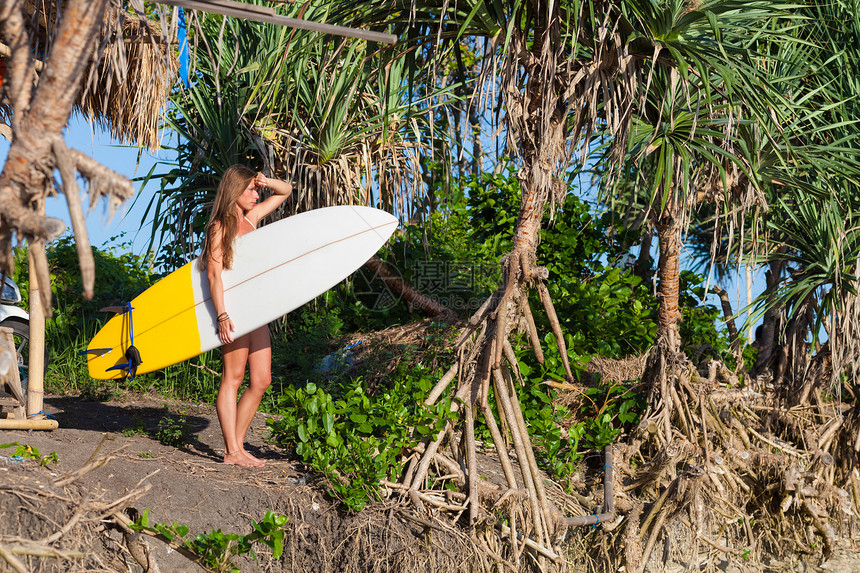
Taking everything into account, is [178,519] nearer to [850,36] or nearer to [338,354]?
[338,354]

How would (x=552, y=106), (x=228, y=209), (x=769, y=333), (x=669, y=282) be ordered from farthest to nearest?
(x=769, y=333), (x=669, y=282), (x=552, y=106), (x=228, y=209)

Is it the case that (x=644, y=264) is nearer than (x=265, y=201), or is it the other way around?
(x=265, y=201)

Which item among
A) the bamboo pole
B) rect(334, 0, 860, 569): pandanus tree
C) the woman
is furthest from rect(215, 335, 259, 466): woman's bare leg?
the bamboo pole

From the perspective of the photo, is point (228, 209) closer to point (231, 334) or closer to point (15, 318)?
point (231, 334)

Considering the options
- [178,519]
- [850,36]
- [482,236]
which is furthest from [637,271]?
[178,519]

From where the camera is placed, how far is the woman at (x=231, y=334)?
3.71 meters

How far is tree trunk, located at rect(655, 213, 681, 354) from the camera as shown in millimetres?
4875

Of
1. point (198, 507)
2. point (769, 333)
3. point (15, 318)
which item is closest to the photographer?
point (198, 507)

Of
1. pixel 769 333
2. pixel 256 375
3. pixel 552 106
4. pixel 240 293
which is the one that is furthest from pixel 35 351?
pixel 769 333

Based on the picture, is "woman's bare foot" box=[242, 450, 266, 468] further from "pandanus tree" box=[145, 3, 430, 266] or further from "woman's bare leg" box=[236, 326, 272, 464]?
"pandanus tree" box=[145, 3, 430, 266]

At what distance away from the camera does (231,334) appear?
3.70 metres

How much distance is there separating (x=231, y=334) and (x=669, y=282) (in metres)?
2.85

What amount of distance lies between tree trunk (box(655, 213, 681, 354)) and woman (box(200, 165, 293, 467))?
8.33 feet

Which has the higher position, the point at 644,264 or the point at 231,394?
the point at 644,264
